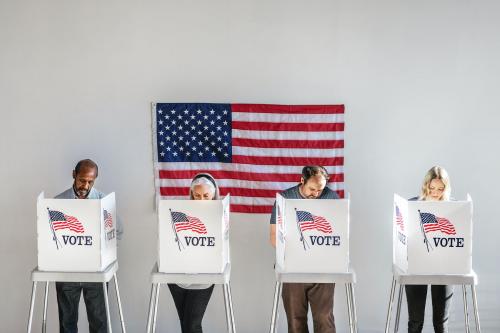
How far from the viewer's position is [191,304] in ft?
11.3

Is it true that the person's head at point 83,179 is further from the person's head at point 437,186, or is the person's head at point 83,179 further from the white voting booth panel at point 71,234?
the person's head at point 437,186

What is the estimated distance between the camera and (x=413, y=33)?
12.9 ft

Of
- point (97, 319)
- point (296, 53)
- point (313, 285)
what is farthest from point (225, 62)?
point (97, 319)

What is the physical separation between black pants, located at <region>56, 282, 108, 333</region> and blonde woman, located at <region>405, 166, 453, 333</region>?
5.74 ft

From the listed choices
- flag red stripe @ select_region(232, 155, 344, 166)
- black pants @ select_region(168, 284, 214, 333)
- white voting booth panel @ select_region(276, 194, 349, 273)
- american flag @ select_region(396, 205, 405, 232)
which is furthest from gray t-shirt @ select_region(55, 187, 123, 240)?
american flag @ select_region(396, 205, 405, 232)

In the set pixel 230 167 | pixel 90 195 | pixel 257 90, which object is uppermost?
pixel 257 90

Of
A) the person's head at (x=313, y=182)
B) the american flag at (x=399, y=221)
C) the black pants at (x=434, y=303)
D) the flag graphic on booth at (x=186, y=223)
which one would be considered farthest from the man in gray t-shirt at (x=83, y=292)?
the black pants at (x=434, y=303)

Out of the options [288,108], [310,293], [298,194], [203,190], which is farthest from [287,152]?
[310,293]

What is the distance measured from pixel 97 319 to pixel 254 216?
1143 millimetres

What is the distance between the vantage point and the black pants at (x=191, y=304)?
11.2 feet

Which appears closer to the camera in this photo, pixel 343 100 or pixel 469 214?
A: pixel 469 214

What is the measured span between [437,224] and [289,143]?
120 cm

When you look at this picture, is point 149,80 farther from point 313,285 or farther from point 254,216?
point 313,285

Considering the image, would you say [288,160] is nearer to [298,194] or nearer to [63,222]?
[298,194]
